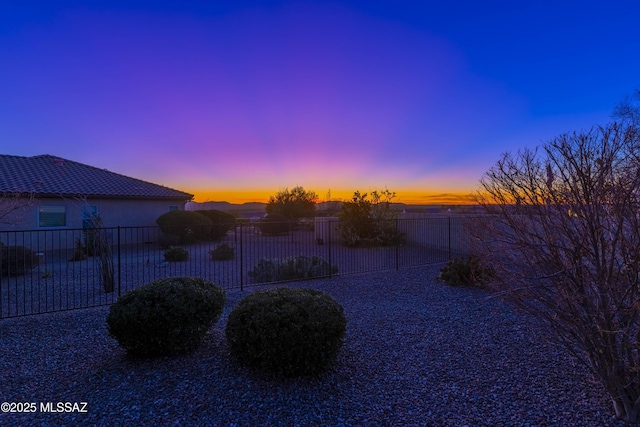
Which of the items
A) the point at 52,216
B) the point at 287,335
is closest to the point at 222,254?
the point at 52,216

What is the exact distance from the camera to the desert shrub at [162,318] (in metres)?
3.85

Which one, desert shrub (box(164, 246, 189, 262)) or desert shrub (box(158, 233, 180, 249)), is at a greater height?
desert shrub (box(158, 233, 180, 249))

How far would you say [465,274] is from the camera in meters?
8.34

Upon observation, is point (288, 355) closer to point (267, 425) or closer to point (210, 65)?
point (267, 425)

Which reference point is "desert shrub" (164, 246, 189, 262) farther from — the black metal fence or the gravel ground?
the gravel ground

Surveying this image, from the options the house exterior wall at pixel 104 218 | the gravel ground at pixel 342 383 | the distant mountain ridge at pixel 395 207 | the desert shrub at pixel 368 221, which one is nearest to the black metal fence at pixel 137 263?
the house exterior wall at pixel 104 218

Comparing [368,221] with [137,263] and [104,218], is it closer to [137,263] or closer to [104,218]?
[137,263]

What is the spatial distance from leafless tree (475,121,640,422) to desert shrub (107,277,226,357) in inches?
132

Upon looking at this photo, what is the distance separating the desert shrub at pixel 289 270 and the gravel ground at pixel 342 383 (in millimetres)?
4265

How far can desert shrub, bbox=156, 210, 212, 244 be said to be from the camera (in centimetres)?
1702

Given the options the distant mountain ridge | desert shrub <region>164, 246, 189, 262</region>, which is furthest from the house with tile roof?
the distant mountain ridge

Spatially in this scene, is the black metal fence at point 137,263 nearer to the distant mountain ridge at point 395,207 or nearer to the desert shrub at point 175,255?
the desert shrub at point 175,255

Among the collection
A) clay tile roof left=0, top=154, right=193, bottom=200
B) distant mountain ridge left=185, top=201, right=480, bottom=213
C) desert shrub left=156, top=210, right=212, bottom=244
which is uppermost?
clay tile roof left=0, top=154, right=193, bottom=200

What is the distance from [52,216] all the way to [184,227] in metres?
5.86
